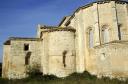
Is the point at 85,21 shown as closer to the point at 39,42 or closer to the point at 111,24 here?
the point at 111,24

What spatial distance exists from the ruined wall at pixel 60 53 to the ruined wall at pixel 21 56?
2342 millimetres

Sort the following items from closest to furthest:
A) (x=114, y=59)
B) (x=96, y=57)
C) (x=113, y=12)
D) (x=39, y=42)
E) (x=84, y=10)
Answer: (x=114, y=59) → (x=96, y=57) → (x=113, y=12) → (x=84, y=10) → (x=39, y=42)

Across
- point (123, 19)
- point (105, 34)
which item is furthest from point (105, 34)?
point (123, 19)

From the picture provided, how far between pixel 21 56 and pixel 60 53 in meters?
5.51

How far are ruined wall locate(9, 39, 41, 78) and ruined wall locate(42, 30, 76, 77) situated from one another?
2342 millimetres

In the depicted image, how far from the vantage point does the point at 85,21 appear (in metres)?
27.8

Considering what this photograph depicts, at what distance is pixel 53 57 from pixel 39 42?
14.0ft

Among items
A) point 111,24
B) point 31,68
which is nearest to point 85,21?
point 111,24

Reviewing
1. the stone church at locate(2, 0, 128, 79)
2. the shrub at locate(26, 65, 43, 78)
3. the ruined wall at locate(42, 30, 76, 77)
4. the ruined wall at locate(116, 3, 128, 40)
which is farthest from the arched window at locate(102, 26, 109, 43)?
the shrub at locate(26, 65, 43, 78)

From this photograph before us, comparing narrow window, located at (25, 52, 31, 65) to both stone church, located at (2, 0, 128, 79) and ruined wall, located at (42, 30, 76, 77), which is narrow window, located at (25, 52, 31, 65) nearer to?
stone church, located at (2, 0, 128, 79)

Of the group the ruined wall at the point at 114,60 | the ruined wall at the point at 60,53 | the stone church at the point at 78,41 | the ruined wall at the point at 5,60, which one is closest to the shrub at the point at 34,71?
the stone church at the point at 78,41

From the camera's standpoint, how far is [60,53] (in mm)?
27625

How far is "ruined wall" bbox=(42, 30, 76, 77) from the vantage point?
1074 inches

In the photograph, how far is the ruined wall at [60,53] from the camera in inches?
1074
